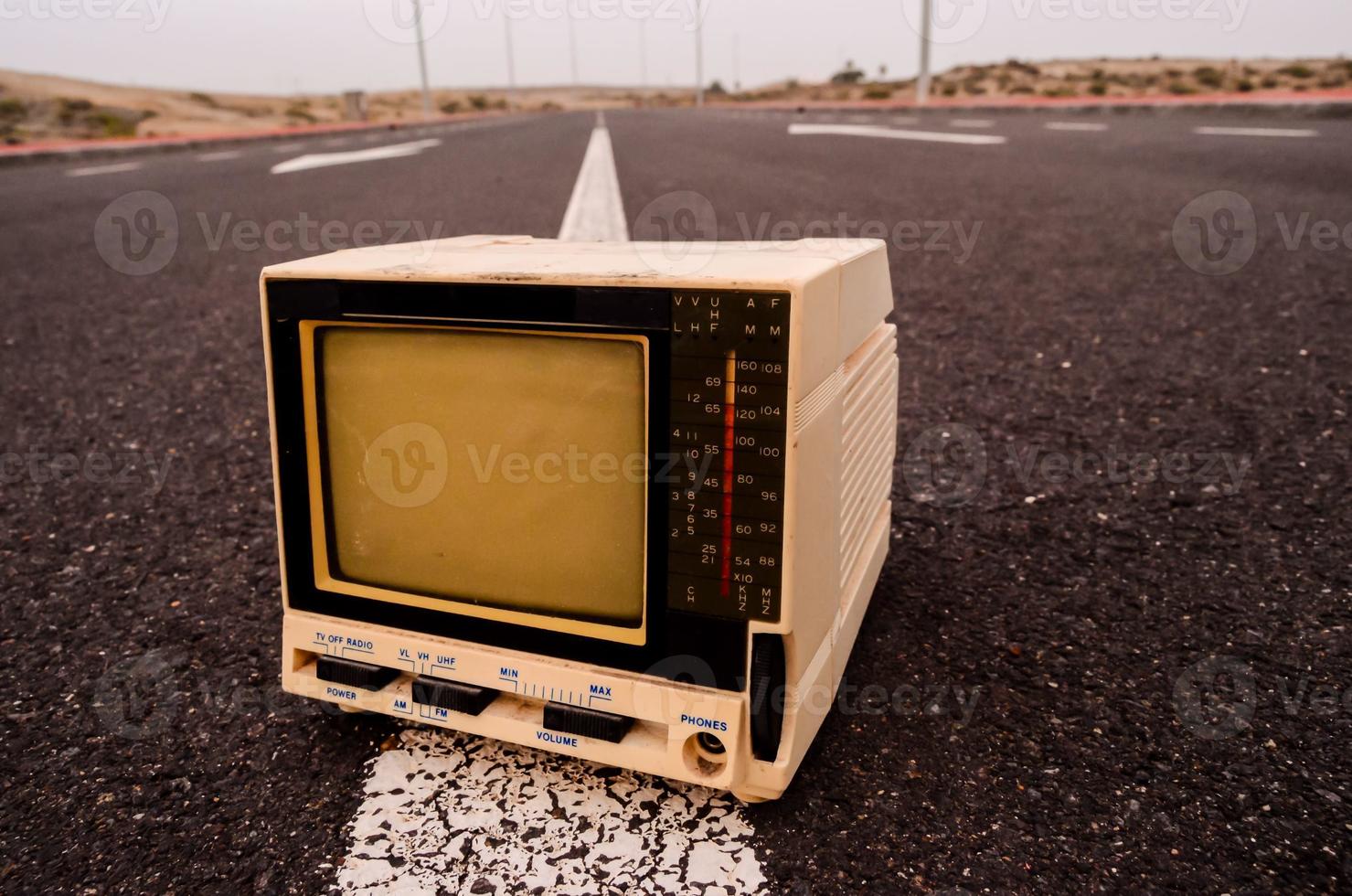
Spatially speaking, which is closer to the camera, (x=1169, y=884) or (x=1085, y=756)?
(x=1169, y=884)

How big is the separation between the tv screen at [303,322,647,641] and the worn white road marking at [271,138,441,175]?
684 centimetres

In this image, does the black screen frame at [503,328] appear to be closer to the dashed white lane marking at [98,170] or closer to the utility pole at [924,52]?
the dashed white lane marking at [98,170]

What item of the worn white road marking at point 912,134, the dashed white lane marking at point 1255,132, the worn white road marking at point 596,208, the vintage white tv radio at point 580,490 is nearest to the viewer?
the vintage white tv radio at point 580,490

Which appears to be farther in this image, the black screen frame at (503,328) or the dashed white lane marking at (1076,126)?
the dashed white lane marking at (1076,126)

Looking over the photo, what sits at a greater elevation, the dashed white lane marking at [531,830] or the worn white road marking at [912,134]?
the worn white road marking at [912,134]

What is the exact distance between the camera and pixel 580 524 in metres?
1.07

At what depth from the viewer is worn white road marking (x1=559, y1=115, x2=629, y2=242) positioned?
12.2 feet

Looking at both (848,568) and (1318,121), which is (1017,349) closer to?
(848,568)

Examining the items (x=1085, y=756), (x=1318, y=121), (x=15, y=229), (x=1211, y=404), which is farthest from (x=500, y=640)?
(x=1318, y=121)

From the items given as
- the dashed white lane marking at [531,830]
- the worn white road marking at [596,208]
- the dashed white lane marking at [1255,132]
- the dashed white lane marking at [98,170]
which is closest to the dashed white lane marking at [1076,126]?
the dashed white lane marking at [1255,132]

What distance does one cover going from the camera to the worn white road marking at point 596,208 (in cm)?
371

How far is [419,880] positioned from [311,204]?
516cm

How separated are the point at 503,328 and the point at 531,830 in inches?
23.6

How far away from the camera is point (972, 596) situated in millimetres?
1484
